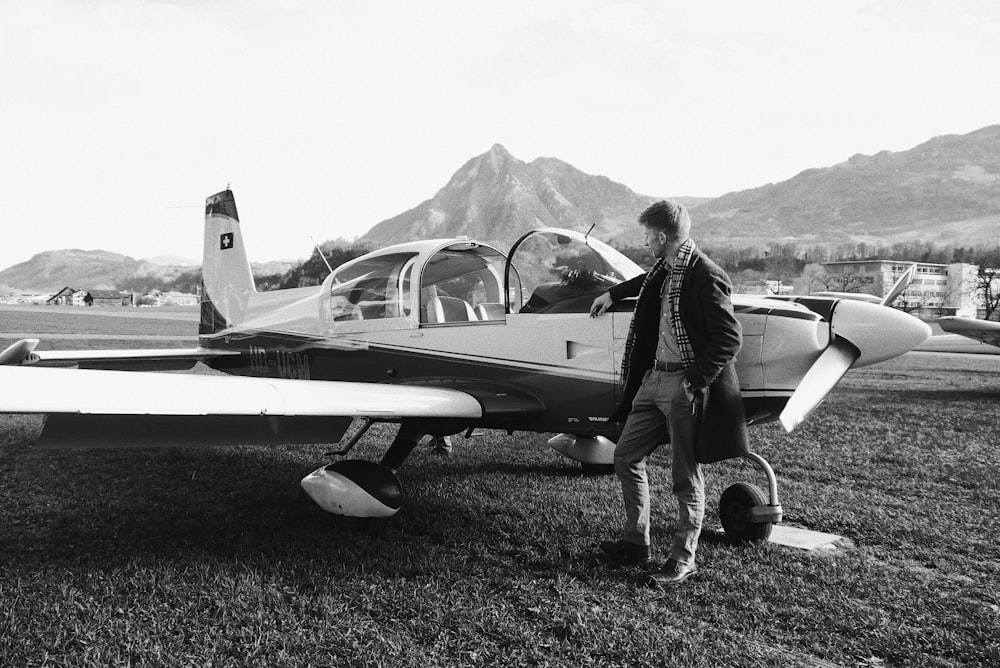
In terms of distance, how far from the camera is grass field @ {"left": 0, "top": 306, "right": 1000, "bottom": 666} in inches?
113

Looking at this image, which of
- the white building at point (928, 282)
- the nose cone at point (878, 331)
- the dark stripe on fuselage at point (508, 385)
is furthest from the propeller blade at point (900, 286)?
the white building at point (928, 282)

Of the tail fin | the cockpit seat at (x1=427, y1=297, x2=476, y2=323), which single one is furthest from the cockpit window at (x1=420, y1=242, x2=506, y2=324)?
the tail fin

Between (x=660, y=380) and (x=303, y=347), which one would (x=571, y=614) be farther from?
(x=303, y=347)

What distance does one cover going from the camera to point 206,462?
21.1ft

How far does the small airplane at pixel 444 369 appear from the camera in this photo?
12.6 ft

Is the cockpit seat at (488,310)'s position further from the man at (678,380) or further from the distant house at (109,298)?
the distant house at (109,298)

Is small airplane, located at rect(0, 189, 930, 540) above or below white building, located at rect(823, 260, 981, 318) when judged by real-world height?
above

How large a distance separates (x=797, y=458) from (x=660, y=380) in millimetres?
3878

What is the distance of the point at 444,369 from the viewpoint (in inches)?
202

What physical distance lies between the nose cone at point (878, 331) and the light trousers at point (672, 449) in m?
1.15

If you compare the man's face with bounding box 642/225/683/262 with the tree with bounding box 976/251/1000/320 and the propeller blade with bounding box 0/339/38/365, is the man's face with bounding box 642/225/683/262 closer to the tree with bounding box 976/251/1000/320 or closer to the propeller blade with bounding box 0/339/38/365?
the propeller blade with bounding box 0/339/38/365

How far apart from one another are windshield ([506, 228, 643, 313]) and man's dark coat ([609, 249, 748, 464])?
2.92ft

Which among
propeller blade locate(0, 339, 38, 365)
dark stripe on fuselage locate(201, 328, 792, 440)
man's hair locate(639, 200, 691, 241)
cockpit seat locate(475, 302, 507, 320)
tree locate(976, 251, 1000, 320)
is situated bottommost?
tree locate(976, 251, 1000, 320)

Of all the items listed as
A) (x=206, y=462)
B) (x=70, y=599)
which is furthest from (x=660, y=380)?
(x=206, y=462)
